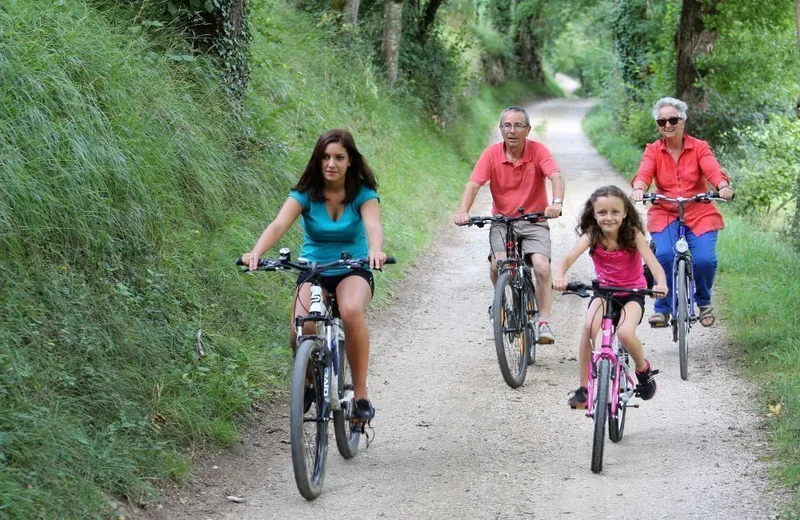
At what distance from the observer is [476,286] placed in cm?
1199

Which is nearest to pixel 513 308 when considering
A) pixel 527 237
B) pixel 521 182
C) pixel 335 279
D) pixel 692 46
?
pixel 527 237

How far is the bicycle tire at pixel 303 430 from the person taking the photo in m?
5.10

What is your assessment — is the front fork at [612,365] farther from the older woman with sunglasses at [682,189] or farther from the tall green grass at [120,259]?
the older woman with sunglasses at [682,189]

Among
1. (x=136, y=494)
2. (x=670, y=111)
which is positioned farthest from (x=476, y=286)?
(x=136, y=494)

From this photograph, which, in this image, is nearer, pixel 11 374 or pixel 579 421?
pixel 11 374

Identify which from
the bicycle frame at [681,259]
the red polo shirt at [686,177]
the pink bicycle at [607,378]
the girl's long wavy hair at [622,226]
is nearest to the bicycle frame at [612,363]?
the pink bicycle at [607,378]

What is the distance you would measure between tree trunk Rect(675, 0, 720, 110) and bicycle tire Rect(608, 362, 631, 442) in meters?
15.1

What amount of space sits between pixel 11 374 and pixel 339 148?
2.15 m

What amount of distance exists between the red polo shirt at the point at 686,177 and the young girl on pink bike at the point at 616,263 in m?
1.90

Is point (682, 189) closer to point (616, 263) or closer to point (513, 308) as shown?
point (513, 308)

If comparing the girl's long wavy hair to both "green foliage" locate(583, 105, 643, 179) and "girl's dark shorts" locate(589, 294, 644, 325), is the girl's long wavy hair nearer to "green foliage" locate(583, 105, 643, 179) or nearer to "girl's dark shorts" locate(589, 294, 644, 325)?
"girl's dark shorts" locate(589, 294, 644, 325)

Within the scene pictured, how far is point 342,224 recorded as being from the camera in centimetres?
584

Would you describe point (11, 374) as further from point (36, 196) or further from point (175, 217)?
point (175, 217)

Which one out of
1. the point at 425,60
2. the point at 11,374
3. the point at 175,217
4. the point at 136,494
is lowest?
the point at 136,494
